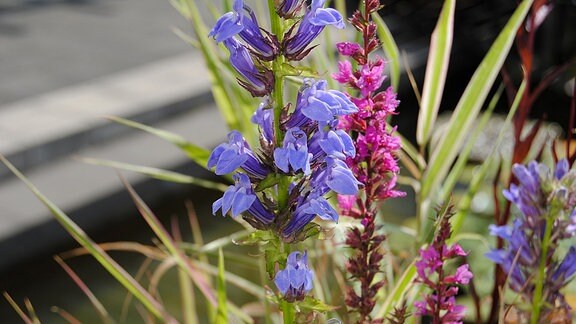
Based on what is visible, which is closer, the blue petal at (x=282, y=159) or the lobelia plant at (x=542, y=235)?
the blue petal at (x=282, y=159)

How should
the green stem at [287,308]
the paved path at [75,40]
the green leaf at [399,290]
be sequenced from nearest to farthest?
the green stem at [287,308]
the green leaf at [399,290]
the paved path at [75,40]

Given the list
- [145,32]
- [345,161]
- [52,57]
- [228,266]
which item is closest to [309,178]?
[345,161]

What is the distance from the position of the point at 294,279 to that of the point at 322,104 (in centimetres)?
22

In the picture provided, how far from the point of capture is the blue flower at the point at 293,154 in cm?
105

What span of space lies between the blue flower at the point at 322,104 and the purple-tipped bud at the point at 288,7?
90mm

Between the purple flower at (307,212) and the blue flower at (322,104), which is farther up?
the blue flower at (322,104)

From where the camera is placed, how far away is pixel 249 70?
1.12 metres

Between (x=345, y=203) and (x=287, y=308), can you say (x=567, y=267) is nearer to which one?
(x=345, y=203)

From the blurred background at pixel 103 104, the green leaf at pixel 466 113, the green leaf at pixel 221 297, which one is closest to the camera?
the green leaf at pixel 221 297

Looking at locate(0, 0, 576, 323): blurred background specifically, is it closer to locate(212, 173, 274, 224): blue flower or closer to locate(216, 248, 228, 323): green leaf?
locate(216, 248, 228, 323): green leaf

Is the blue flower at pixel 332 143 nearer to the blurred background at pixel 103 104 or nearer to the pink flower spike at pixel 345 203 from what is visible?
the pink flower spike at pixel 345 203

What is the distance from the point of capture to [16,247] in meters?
5.16

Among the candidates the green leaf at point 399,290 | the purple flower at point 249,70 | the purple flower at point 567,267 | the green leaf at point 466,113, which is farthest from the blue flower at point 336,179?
the green leaf at point 466,113

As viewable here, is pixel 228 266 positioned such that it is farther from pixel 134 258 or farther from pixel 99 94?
pixel 99 94
